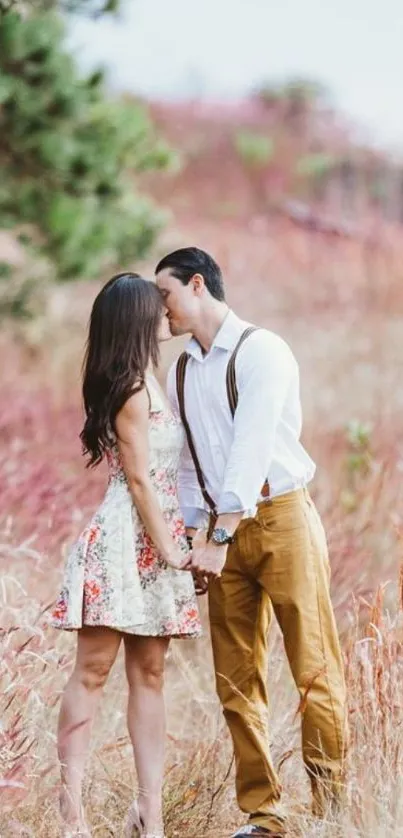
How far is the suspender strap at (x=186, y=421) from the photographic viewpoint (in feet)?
11.5

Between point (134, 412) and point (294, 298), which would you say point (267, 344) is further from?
point (294, 298)

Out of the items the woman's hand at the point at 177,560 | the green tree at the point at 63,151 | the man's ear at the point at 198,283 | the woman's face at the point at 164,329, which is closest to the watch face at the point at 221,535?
the woman's hand at the point at 177,560

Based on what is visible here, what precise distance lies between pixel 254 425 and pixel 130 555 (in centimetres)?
44

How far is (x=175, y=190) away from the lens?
1827 centimetres

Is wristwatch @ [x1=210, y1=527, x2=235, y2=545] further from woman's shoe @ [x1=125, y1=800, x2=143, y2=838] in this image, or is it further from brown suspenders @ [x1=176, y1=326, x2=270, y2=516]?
woman's shoe @ [x1=125, y1=800, x2=143, y2=838]

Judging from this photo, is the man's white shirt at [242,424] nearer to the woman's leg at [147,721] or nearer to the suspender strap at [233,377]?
the suspender strap at [233,377]

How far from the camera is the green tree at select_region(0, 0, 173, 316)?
5953mm

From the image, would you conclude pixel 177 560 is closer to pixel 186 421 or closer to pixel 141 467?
pixel 141 467

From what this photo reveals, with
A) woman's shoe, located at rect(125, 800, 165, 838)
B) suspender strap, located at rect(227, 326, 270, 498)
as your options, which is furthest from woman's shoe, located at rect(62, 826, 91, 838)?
suspender strap, located at rect(227, 326, 270, 498)

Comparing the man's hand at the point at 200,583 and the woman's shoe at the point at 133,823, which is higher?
the man's hand at the point at 200,583

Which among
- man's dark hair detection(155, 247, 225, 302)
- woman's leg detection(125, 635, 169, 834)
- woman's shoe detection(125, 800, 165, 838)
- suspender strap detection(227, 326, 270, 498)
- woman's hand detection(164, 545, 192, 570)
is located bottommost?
woman's shoe detection(125, 800, 165, 838)

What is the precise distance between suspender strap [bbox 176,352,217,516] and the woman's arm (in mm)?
181

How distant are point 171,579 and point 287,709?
1.08 m

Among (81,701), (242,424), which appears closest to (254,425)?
(242,424)
